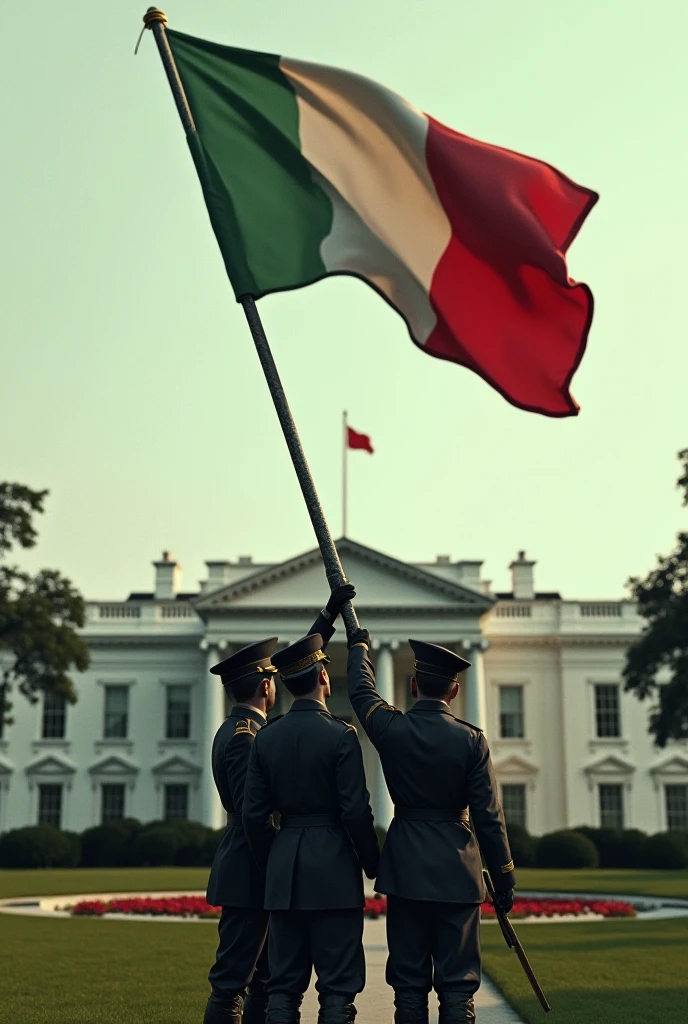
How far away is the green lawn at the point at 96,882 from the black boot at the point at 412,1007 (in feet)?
63.0

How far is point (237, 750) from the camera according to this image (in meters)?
7.35

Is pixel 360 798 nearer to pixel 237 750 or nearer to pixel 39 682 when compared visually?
pixel 237 750

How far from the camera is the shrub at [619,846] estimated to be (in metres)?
43.4

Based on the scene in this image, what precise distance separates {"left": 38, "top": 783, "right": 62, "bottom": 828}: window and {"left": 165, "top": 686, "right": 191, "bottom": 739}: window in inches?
196

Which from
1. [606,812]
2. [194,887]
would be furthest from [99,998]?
[606,812]

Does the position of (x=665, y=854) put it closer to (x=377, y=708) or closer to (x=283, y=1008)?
(x=377, y=708)

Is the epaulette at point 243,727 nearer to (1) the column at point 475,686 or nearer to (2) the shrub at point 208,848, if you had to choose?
(2) the shrub at point 208,848

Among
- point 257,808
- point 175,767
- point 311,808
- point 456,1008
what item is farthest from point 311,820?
point 175,767

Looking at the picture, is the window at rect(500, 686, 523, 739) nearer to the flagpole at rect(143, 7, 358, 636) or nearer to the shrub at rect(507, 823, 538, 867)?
the shrub at rect(507, 823, 538, 867)

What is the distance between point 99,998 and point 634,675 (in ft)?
90.5

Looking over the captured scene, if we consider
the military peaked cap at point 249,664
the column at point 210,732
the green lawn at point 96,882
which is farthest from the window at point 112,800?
the military peaked cap at point 249,664

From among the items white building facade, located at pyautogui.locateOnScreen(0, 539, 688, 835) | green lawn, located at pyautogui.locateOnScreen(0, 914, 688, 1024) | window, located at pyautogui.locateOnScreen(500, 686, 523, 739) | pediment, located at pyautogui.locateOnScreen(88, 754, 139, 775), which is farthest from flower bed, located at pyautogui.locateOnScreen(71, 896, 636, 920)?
window, located at pyautogui.locateOnScreen(500, 686, 523, 739)

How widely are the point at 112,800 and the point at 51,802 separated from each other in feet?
8.00

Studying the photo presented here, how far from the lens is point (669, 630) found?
1292 inches
